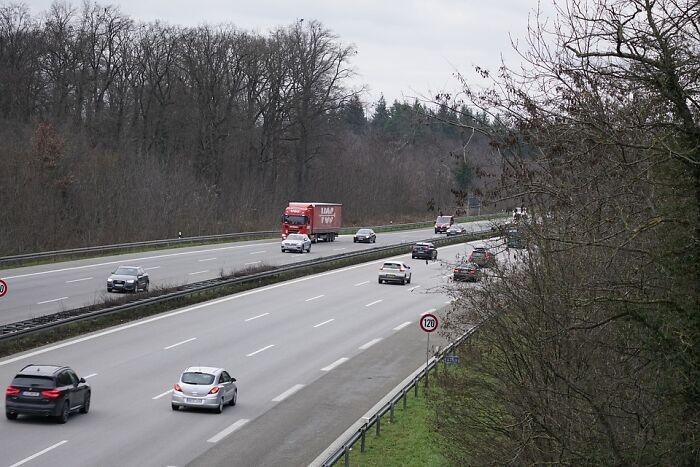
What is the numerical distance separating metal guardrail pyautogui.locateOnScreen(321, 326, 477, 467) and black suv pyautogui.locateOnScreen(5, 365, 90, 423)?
269 inches

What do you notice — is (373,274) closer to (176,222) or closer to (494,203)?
(176,222)

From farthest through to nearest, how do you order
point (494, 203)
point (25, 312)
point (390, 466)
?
point (25, 312), point (390, 466), point (494, 203)

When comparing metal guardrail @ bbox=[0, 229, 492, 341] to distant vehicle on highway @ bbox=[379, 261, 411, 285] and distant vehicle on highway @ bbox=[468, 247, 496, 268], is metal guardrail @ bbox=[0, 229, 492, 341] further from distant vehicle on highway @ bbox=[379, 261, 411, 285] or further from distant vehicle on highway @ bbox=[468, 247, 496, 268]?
distant vehicle on highway @ bbox=[379, 261, 411, 285]

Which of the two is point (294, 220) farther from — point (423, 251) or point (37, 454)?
point (37, 454)

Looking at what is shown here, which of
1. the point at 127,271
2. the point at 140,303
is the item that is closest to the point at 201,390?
the point at 140,303

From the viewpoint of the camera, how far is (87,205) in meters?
65.8

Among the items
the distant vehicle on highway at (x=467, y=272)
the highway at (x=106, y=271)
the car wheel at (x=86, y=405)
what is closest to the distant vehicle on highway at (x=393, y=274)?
the highway at (x=106, y=271)

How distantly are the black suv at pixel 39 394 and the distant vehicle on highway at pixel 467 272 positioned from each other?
10105mm

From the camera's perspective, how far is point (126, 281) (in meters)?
42.2

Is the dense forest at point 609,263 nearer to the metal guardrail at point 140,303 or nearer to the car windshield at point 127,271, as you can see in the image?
the metal guardrail at point 140,303

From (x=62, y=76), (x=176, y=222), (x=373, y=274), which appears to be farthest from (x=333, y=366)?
(x=62, y=76)

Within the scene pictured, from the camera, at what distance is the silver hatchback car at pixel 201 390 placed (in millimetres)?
24297

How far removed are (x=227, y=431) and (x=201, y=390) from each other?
2089 millimetres

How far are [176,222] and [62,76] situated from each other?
18.0m
